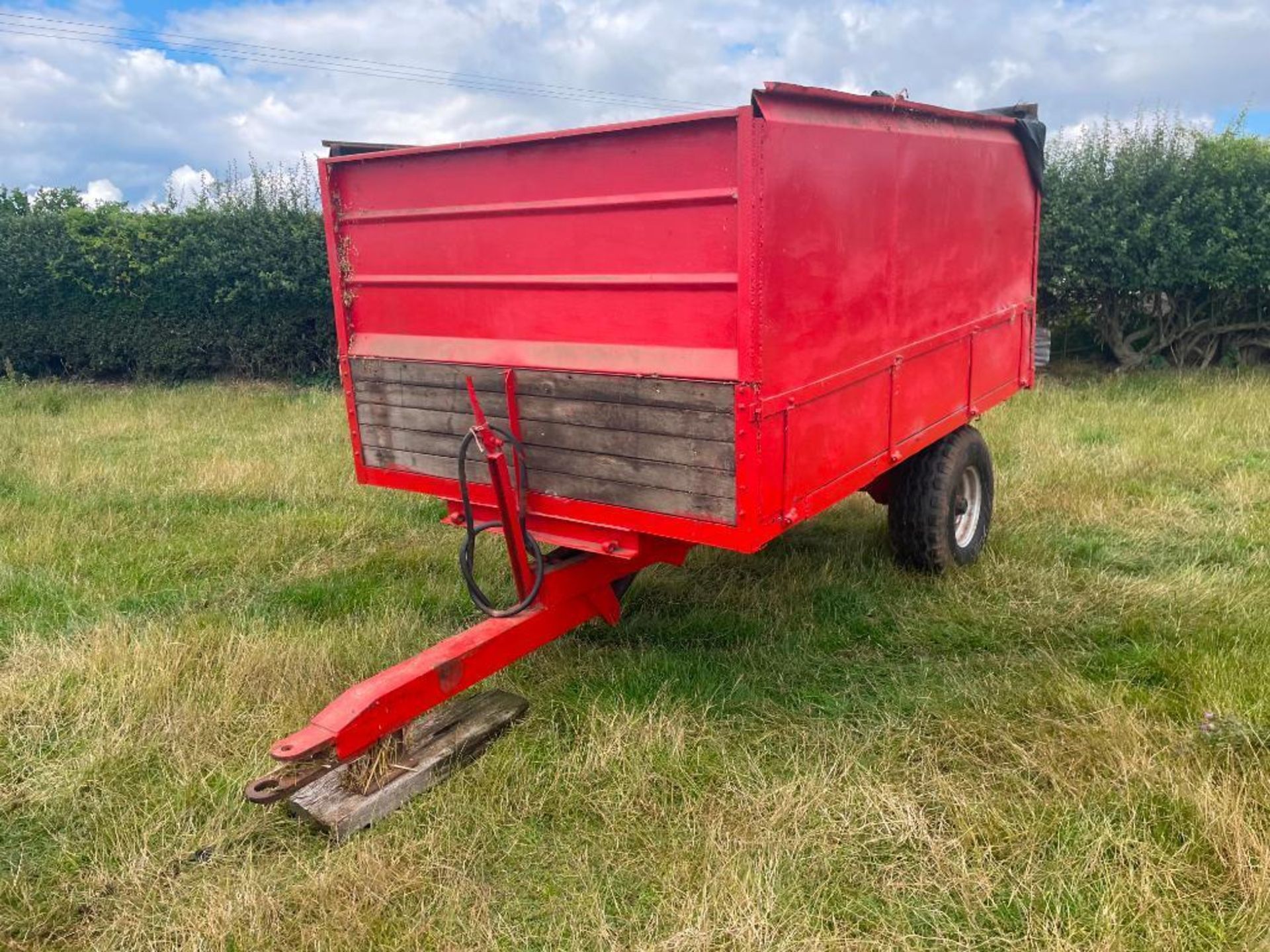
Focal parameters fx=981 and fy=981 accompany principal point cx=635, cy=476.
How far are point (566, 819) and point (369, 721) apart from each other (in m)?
0.69

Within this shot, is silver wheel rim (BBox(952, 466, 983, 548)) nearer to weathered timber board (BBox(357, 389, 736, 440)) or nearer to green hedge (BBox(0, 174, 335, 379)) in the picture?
Answer: weathered timber board (BBox(357, 389, 736, 440))

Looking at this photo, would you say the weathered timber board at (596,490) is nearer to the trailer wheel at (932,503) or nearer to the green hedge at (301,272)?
the trailer wheel at (932,503)

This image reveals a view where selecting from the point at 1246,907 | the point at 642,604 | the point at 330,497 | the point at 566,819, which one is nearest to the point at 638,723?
the point at 566,819

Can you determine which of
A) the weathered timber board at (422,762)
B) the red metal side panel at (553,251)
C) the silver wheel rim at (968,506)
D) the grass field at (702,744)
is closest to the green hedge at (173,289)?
the grass field at (702,744)

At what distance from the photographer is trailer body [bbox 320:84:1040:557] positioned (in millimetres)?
3082

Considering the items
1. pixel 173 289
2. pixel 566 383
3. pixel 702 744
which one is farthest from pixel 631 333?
pixel 173 289

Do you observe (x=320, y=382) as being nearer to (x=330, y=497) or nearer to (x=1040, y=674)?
(x=330, y=497)

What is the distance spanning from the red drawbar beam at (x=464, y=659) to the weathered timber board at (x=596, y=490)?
0.24 m

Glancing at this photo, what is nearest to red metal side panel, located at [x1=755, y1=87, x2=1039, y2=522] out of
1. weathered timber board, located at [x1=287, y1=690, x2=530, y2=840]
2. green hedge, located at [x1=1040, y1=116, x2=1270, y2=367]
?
weathered timber board, located at [x1=287, y1=690, x2=530, y2=840]

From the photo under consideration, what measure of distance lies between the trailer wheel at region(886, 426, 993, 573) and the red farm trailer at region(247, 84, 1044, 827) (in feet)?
1.08

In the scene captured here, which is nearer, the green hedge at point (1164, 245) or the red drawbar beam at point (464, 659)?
the red drawbar beam at point (464, 659)

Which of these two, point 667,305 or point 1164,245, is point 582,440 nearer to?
point 667,305

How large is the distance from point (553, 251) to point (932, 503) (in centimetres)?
238

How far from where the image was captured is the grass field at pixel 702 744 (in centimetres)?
270
